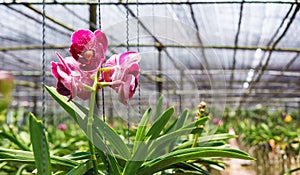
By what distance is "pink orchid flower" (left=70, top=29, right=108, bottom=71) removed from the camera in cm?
64

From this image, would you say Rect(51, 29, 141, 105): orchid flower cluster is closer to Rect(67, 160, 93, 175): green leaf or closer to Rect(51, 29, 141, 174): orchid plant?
Rect(51, 29, 141, 174): orchid plant

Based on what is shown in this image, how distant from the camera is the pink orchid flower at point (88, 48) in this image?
0.64 m

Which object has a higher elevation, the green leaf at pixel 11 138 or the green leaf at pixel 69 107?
the green leaf at pixel 69 107

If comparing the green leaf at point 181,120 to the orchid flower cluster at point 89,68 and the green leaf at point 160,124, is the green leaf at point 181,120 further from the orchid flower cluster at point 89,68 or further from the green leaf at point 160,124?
the orchid flower cluster at point 89,68

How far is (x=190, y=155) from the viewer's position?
2.58ft

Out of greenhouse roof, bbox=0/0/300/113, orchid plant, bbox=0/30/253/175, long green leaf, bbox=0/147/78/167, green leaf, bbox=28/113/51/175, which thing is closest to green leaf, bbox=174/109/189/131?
orchid plant, bbox=0/30/253/175

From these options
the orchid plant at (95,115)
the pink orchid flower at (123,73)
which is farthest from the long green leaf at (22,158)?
the pink orchid flower at (123,73)

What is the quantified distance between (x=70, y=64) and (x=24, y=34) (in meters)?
4.37

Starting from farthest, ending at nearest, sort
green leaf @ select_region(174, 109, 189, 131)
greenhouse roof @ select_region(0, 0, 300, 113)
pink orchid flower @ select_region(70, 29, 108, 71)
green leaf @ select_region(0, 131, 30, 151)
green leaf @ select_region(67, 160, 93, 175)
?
1. greenhouse roof @ select_region(0, 0, 300, 113)
2. green leaf @ select_region(0, 131, 30, 151)
3. green leaf @ select_region(174, 109, 189, 131)
4. green leaf @ select_region(67, 160, 93, 175)
5. pink orchid flower @ select_region(70, 29, 108, 71)

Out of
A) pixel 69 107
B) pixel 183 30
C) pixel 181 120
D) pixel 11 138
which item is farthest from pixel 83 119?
pixel 183 30

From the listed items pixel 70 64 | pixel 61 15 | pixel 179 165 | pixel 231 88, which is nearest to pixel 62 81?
pixel 70 64

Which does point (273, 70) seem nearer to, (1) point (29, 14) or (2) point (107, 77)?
(1) point (29, 14)

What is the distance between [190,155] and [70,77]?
28 centimetres

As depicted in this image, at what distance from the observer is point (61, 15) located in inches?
150
